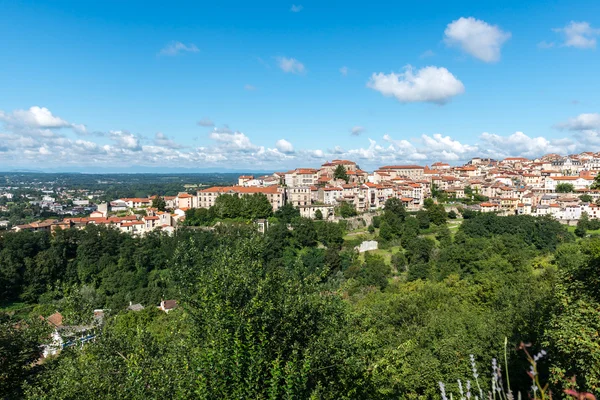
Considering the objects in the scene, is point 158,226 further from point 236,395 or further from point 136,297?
point 236,395

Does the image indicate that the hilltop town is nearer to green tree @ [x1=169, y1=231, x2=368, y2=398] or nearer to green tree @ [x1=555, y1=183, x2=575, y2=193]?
green tree @ [x1=555, y1=183, x2=575, y2=193]

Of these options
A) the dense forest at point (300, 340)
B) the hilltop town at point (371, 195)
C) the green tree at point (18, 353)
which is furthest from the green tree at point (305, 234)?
the green tree at point (18, 353)

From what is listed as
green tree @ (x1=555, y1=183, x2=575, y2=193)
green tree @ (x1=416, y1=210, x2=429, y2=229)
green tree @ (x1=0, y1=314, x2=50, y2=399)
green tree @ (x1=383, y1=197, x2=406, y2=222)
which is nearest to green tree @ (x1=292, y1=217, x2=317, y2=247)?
green tree @ (x1=383, y1=197, x2=406, y2=222)

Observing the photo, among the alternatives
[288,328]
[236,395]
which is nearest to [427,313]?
[288,328]

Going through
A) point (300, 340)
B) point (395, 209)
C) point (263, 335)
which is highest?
point (263, 335)

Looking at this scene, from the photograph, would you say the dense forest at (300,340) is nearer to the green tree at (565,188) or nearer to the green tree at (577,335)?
the green tree at (577,335)

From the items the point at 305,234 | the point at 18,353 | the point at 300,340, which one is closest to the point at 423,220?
the point at 305,234

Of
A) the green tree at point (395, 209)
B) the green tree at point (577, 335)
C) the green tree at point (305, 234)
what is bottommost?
the green tree at point (305, 234)

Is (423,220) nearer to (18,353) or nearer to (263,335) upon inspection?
(18,353)

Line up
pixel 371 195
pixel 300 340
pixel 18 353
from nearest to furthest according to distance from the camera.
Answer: pixel 300 340
pixel 18 353
pixel 371 195
